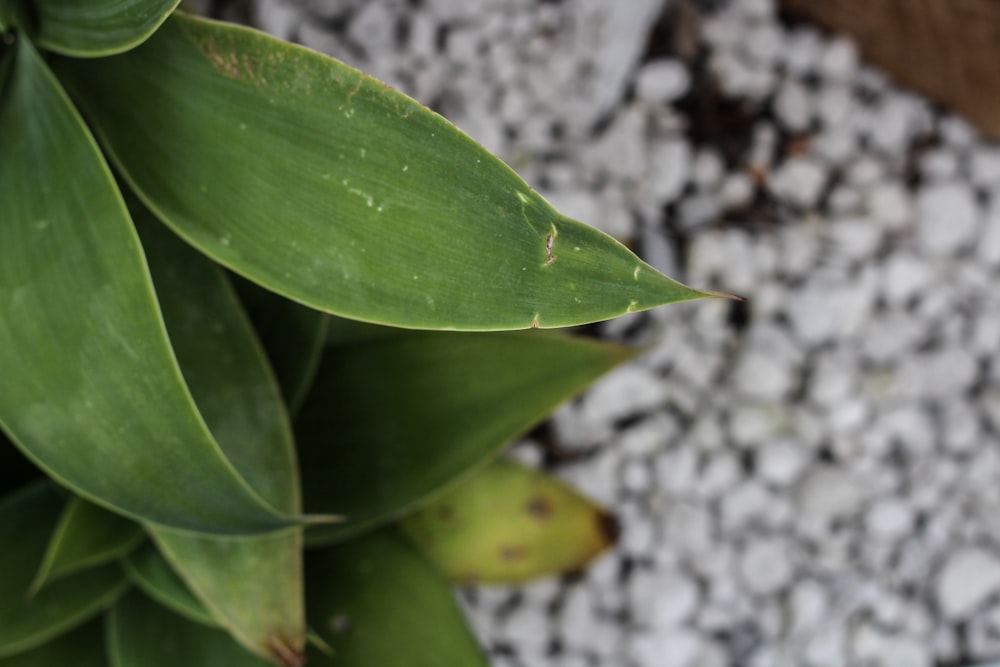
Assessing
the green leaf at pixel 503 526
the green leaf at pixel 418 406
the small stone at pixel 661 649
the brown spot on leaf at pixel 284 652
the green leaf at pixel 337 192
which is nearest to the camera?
the green leaf at pixel 337 192

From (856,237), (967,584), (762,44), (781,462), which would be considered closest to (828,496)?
(781,462)

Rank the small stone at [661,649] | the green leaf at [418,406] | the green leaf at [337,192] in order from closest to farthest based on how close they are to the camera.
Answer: the green leaf at [337,192] → the green leaf at [418,406] → the small stone at [661,649]

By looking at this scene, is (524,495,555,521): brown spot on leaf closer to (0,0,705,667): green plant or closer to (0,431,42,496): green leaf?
(0,0,705,667): green plant

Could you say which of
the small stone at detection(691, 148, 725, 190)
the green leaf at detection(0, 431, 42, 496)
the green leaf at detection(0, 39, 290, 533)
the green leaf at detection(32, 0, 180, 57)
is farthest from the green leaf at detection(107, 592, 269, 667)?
the small stone at detection(691, 148, 725, 190)

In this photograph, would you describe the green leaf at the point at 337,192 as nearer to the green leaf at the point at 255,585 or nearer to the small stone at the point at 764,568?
the green leaf at the point at 255,585

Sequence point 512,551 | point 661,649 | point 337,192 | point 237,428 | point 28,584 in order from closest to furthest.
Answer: point 337,192
point 237,428
point 28,584
point 512,551
point 661,649

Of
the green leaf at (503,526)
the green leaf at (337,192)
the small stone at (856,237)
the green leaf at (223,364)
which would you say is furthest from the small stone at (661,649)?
the green leaf at (337,192)

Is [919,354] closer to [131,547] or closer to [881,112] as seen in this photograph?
[881,112]

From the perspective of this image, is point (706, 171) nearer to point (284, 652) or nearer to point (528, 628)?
point (528, 628)
